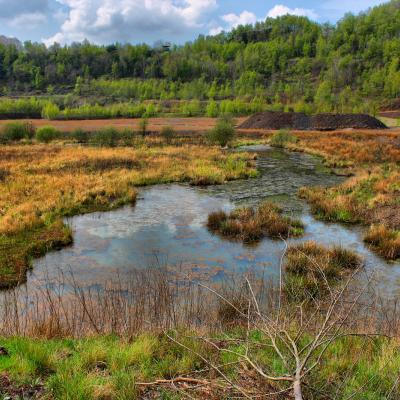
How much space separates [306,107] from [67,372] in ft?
338

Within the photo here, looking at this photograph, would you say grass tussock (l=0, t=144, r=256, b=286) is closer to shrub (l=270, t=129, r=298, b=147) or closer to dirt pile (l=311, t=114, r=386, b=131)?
shrub (l=270, t=129, r=298, b=147)

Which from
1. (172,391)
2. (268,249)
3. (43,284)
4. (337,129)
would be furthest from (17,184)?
(337,129)

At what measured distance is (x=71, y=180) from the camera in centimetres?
2580

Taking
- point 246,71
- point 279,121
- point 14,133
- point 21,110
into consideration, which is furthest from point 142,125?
point 246,71

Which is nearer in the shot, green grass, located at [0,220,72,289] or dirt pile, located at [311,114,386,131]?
green grass, located at [0,220,72,289]

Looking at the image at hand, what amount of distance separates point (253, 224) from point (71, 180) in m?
13.3

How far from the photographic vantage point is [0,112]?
106 m

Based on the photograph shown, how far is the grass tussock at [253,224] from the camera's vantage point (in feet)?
55.7

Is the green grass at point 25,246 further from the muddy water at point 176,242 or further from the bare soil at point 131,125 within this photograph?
the bare soil at point 131,125

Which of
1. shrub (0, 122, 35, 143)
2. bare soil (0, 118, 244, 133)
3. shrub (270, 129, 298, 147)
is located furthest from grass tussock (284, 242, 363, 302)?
bare soil (0, 118, 244, 133)

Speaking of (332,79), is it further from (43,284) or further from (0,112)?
(43,284)

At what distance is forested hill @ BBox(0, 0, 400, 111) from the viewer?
134250mm

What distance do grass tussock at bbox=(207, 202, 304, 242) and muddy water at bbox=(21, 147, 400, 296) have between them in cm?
50

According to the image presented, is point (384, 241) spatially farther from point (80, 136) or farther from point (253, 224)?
point (80, 136)
